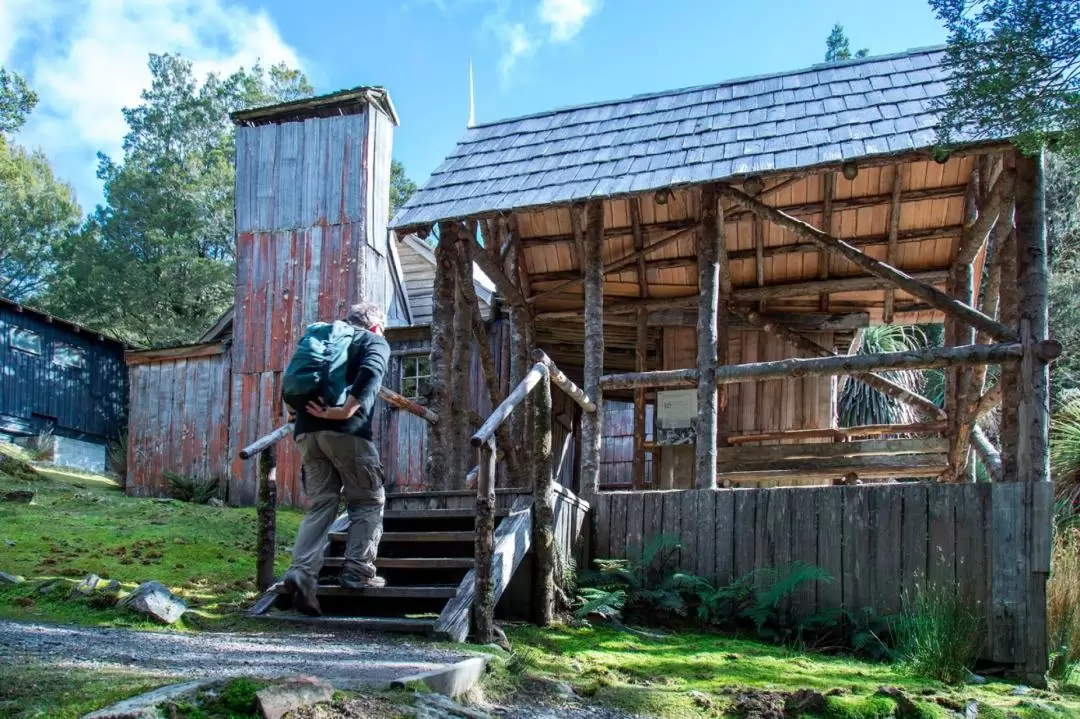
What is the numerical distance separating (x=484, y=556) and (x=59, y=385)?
21849mm

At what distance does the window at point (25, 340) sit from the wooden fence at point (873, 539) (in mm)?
19565

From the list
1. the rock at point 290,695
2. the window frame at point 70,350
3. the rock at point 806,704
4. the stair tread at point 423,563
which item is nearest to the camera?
the rock at point 290,695

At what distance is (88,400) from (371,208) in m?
12.9

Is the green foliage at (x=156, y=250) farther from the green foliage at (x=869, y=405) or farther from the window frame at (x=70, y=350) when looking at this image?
the green foliage at (x=869, y=405)

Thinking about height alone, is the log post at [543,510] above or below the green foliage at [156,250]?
below

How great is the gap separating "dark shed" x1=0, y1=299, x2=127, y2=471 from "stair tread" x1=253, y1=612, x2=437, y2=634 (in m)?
19.2

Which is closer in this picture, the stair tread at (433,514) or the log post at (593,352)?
the stair tread at (433,514)

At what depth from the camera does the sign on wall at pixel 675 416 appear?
43.6 feet

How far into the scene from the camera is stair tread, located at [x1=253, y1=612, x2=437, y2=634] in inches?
241

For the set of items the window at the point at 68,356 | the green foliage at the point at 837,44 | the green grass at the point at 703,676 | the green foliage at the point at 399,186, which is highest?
the green foliage at the point at 837,44

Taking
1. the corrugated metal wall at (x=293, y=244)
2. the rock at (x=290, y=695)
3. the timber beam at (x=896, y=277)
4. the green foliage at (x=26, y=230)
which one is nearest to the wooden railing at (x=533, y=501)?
the rock at (x=290, y=695)

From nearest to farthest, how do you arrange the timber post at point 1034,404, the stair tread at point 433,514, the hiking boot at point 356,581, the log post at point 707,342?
the hiking boot at point 356,581, the timber post at point 1034,404, the stair tread at point 433,514, the log post at point 707,342

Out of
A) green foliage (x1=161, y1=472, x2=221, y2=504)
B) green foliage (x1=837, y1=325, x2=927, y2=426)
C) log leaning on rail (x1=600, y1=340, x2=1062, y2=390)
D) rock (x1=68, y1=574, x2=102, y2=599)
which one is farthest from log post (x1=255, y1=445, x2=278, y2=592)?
green foliage (x1=837, y1=325, x2=927, y2=426)

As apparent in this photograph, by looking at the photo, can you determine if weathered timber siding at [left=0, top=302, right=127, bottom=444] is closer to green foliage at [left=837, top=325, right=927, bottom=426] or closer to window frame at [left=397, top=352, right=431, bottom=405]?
window frame at [left=397, top=352, right=431, bottom=405]
